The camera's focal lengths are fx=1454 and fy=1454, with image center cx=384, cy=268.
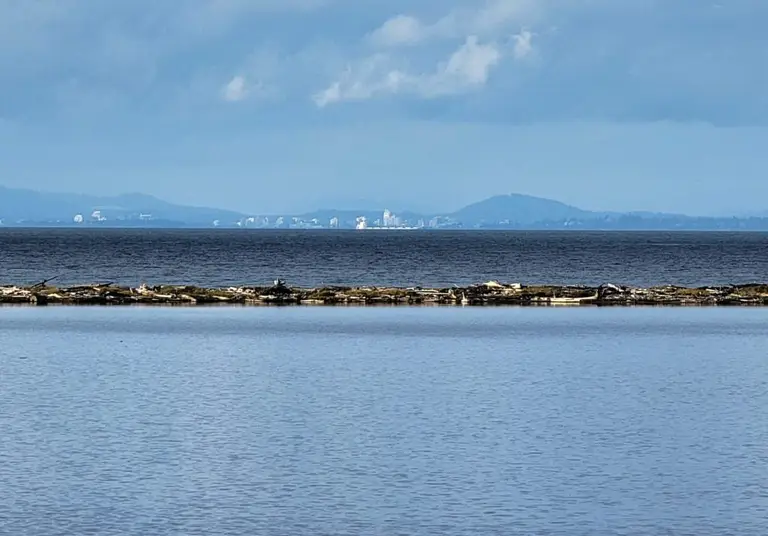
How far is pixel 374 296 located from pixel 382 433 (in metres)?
41.0

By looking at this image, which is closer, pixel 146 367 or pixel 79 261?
pixel 146 367

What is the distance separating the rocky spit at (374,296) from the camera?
2766 inches

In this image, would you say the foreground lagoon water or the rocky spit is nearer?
the foreground lagoon water

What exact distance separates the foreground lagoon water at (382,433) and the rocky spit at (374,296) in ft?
55.7

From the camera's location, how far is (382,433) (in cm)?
3072

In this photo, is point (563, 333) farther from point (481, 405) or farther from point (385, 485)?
point (385, 485)

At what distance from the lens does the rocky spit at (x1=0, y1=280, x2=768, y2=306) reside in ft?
230

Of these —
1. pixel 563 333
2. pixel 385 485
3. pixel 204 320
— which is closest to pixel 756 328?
pixel 563 333

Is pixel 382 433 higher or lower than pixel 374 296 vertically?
lower

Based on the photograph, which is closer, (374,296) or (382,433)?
(382,433)

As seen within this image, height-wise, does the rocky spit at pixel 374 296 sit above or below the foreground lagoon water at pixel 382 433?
above

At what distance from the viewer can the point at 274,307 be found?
68.2 meters

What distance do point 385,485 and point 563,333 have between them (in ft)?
97.7

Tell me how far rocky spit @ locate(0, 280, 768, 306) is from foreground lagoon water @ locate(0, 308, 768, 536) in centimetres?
1699
